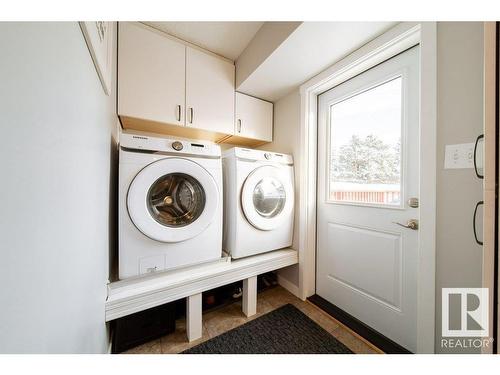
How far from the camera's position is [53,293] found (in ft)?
1.29

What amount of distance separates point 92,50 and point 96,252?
728mm

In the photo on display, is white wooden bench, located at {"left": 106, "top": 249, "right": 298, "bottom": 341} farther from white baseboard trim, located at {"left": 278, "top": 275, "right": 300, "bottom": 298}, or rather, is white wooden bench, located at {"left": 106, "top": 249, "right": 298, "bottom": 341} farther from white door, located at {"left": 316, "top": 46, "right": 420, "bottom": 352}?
white door, located at {"left": 316, "top": 46, "right": 420, "bottom": 352}

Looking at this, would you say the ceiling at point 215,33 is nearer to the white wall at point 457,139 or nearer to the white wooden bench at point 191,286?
the white wall at point 457,139

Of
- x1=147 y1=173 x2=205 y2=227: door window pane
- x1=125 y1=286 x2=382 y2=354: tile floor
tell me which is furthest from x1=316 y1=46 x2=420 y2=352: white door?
x1=147 y1=173 x2=205 y2=227: door window pane

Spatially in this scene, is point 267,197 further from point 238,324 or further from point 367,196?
point 238,324

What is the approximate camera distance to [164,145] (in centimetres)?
108

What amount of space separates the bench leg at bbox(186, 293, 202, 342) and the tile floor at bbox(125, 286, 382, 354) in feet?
0.14

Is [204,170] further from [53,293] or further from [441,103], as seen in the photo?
[441,103]

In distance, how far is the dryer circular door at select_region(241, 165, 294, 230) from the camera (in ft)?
4.39

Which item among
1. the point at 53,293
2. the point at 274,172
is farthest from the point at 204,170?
the point at 53,293

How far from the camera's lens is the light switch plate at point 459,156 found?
747 millimetres

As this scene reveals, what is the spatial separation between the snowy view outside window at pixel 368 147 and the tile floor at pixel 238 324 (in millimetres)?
890

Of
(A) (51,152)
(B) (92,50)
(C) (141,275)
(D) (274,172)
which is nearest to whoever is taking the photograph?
(A) (51,152)
